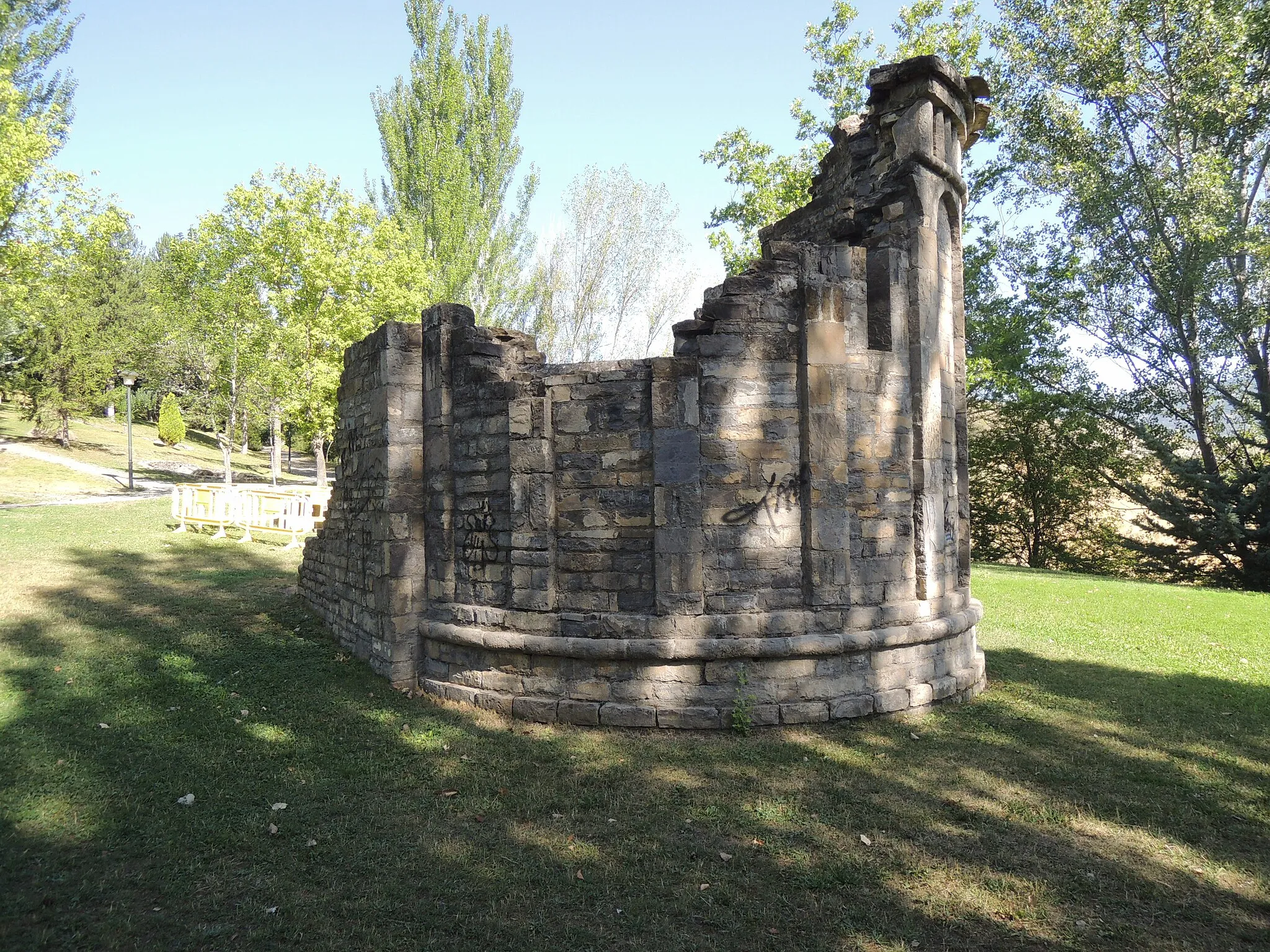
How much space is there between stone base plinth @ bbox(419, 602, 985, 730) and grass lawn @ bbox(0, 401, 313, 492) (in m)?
26.9

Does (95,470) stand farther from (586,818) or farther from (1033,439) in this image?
(1033,439)

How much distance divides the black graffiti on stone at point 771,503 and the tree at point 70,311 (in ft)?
67.9

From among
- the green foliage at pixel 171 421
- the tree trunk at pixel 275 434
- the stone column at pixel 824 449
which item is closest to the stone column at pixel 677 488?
the stone column at pixel 824 449

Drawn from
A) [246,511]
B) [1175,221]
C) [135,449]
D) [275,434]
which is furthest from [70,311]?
[1175,221]

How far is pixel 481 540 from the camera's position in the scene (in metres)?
7.36

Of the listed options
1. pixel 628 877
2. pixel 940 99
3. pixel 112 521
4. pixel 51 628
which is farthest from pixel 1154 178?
pixel 112 521

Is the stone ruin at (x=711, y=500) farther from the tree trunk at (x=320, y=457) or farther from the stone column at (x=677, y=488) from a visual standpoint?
the tree trunk at (x=320, y=457)

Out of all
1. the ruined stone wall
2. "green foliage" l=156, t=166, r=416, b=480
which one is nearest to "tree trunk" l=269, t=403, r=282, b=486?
"green foliage" l=156, t=166, r=416, b=480

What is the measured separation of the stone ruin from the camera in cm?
661

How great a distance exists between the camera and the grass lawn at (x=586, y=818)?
3.78m

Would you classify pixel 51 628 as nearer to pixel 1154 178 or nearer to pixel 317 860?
pixel 317 860

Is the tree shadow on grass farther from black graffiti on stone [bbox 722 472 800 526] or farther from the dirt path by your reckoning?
the dirt path

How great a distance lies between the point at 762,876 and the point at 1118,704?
18.6 feet

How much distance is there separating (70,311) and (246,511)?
22424mm
